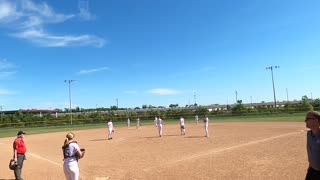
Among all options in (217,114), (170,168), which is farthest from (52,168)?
(217,114)

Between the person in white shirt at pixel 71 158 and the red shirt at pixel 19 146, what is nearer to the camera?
the person in white shirt at pixel 71 158

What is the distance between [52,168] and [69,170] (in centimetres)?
809

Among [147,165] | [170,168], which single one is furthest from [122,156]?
[170,168]

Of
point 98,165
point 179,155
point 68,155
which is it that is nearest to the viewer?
point 68,155

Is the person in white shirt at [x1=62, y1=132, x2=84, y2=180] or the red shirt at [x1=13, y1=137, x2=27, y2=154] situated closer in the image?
the person in white shirt at [x1=62, y1=132, x2=84, y2=180]

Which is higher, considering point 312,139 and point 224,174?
point 312,139

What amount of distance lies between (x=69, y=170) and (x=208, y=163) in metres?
7.21

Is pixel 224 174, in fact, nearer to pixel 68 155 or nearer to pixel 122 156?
pixel 68 155

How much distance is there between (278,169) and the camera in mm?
12867

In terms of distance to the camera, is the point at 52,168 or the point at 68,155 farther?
the point at 52,168

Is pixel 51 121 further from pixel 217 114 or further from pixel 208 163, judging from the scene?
pixel 208 163

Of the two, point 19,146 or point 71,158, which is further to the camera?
point 19,146

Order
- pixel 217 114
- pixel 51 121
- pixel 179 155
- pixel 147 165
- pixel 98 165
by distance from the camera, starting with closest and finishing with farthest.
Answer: pixel 147 165 → pixel 98 165 → pixel 179 155 → pixel 51 121 → pixel 217 114

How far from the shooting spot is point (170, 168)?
46.9 feet
